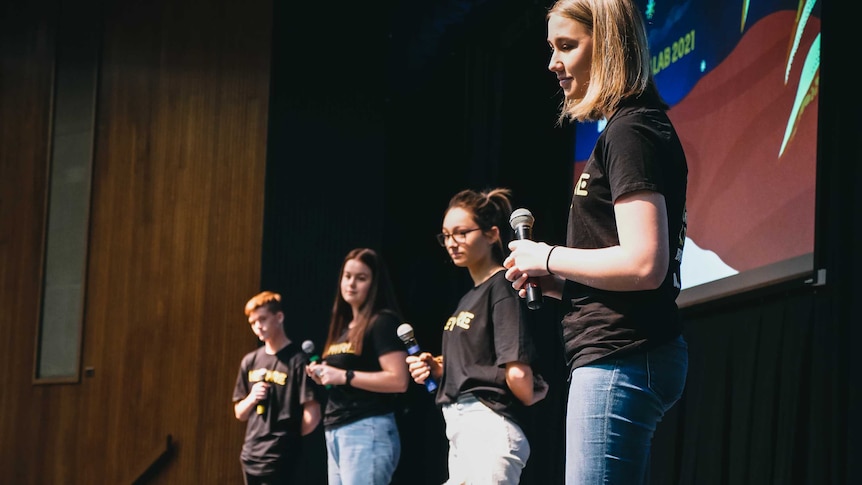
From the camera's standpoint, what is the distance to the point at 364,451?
3.55m

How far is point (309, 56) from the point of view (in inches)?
241

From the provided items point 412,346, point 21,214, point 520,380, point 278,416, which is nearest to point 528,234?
point 520,380

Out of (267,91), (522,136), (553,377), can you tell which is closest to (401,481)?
(553,377)

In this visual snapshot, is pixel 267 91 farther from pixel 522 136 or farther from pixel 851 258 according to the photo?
pixel 851 258

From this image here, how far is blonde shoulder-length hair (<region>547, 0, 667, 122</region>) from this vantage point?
153 cm

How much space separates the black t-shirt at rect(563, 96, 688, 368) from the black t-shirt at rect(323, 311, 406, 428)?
2.18 metres

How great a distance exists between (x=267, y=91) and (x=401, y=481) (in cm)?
242

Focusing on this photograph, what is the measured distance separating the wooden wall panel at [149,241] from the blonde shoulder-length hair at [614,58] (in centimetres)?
447

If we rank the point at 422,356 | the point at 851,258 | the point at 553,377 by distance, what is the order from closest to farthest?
the point at 851,258, the point at 422,356, the point at 553,377

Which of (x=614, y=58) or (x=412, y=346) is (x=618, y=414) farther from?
(x=412, y=346)

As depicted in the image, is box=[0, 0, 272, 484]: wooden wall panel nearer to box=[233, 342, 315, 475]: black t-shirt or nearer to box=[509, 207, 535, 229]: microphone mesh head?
box=[233, 342, 315, 475]: black t-shirt

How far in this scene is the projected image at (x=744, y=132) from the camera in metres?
2.78

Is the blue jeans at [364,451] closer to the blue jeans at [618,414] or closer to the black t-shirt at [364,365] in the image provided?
the black t-shirt at [364,365]

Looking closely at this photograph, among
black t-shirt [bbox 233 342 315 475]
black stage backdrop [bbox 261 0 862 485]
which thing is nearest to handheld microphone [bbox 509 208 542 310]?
black stage backdrop [bbox 261 0 862 485]
